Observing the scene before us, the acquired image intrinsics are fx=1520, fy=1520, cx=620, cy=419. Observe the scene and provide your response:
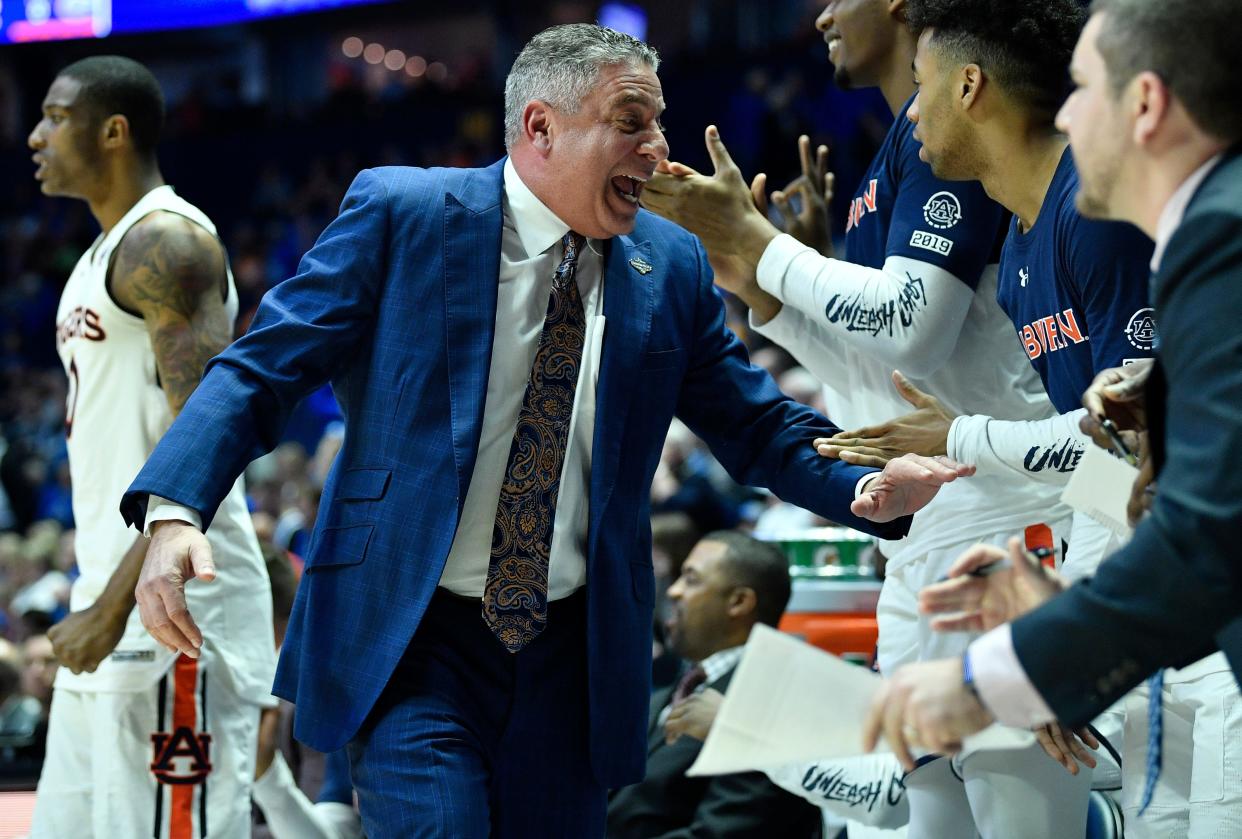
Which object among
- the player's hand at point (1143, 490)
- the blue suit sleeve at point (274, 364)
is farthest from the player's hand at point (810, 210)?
the player's hand at point (1143, 490)

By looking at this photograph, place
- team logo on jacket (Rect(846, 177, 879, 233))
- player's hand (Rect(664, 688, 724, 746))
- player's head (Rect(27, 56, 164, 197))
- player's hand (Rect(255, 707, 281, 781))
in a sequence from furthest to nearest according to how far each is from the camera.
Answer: player's hand (Rect(255, 707, 281, 781))
player's hand (Rect(664, 688, 724, 746))
player's head (Rect(27, 56, 164, 197))
team logo on jacket (Rect(846, 177, 879, 233))

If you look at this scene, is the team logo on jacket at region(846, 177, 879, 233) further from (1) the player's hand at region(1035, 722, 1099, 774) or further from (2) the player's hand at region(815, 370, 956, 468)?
(1) the player's hand at region(1035, 722, 1099, 774)

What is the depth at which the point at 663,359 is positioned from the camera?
3.22 meters

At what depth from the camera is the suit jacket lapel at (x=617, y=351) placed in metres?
3.06

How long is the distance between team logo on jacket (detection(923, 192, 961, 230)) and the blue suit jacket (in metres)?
0.62

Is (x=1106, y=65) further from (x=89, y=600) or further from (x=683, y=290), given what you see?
(x=89, y=600)

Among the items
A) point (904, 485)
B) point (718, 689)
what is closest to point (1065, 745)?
point (904, 485)

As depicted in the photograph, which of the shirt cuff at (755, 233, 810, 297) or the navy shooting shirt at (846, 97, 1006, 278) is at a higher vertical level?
the navy shooting shirt at (846, 97, 1006, 278)

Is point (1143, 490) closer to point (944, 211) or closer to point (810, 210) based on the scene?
point (944, 211)

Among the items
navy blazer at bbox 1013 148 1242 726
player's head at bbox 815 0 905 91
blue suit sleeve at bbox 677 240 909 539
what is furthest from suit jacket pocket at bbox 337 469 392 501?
player's head at bbox 815 0 905 91

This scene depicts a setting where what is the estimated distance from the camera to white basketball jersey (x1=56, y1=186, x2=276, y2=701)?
3916 mm

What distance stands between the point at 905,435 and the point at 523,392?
85 cm

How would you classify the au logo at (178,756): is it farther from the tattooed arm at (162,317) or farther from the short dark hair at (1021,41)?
the short dark hair at (1021,41)

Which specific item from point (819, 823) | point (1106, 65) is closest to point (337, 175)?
point (819, 823)
